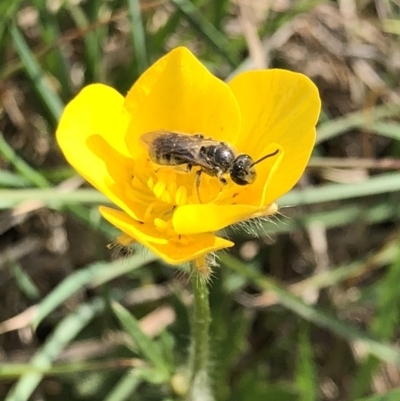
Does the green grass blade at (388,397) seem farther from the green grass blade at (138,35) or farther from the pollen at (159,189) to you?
the green grass blade at (138,35)

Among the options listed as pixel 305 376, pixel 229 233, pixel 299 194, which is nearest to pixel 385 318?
pixel 305 376

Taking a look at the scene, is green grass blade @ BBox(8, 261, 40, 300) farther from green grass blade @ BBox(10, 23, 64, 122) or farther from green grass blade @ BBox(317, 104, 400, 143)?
green grass blade @ BBox(317, 104, 400, 143)

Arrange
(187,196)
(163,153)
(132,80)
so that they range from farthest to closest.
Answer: (132,80) → (187,196) → (163,153)

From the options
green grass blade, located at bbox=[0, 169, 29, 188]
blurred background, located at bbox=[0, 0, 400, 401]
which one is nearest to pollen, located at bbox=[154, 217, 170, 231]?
blurred background, located at bbox=[0, 0, 400, 401]

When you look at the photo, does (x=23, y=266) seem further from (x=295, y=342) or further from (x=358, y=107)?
(x=358, y=107)

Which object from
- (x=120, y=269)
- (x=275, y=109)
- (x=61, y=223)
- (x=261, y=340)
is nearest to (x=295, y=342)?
(x=261, y=340)

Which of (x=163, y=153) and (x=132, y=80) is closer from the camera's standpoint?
(x=163, y=153)
